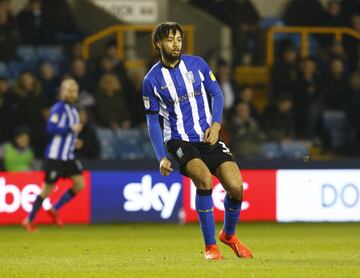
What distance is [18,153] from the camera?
16062 mm

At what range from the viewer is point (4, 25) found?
707 inches

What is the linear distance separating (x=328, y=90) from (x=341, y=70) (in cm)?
43

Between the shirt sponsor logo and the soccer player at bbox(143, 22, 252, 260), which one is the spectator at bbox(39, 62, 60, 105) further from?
the soccer player at bbox(143, 22, 252, 260)

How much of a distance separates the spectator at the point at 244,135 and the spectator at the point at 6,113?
3244mm

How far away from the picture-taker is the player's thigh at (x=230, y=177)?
30.1 feet

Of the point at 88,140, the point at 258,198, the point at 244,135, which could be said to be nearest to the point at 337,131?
the point at 244,135

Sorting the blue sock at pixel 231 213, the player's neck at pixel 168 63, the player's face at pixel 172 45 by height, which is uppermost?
the player's face at pixel 172 45

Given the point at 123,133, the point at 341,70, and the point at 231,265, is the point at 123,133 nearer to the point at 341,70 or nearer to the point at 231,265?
the point at 341,70

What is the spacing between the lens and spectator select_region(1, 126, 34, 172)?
630 inches

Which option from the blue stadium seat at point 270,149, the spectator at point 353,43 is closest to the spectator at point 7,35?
the blue stadium seat at point 270,149

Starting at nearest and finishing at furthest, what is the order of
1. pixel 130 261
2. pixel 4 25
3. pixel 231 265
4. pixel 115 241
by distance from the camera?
pixel 231 265, pixel 130 261, pixel 115 241, pixel 4 25

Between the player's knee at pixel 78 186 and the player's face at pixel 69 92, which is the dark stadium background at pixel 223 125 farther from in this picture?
the player's face at pixel 69 92

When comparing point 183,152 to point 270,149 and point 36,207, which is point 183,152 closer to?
point 36,207

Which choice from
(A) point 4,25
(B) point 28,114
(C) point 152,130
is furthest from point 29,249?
(A) point 4,25
